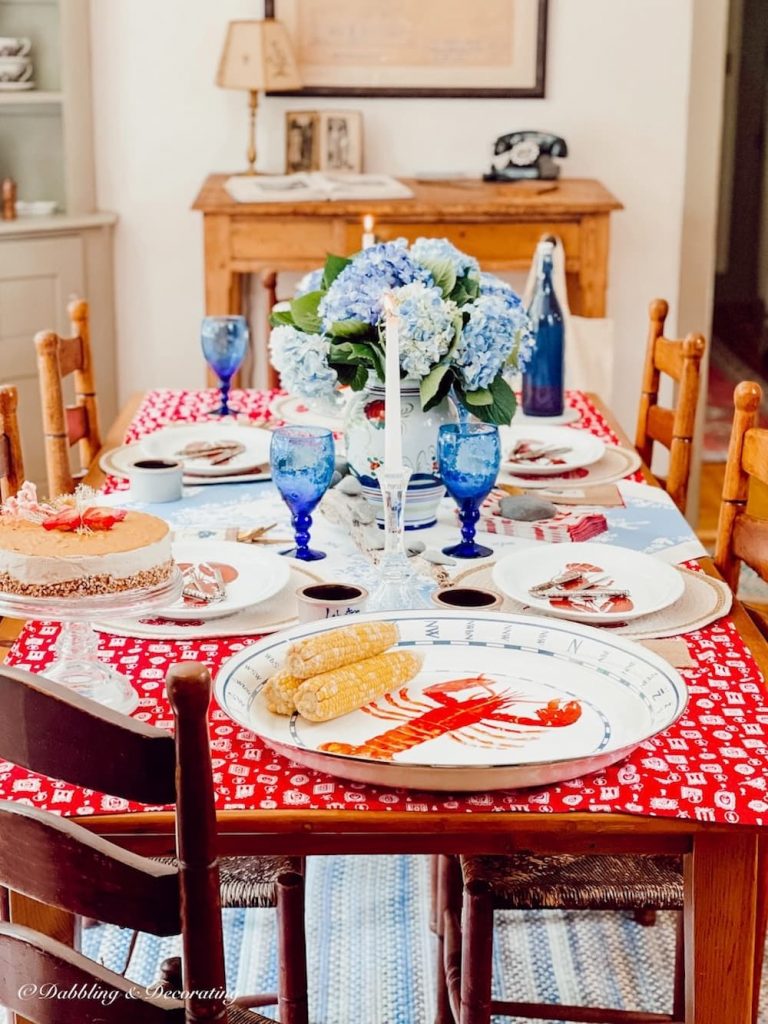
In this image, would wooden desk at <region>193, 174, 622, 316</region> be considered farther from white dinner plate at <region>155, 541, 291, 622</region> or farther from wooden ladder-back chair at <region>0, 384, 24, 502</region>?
white dinner plate at <region>155, 541, 291, 622</region>

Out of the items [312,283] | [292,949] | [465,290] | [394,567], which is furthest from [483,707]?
[312,283]

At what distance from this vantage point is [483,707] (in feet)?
4.27

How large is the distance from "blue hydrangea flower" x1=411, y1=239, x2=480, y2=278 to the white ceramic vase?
0.54ft

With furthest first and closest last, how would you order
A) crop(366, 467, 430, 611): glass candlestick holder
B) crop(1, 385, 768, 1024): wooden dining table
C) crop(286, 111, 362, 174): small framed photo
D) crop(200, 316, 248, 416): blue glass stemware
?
crop(286, 111, 362, 174): small framed photo, crop(200, 316, 248, 416): blue glass stemware, crop(366, 467, 430, 611): glass candlestick holder, crop(1, 385, 768, 1024): wooden dining table

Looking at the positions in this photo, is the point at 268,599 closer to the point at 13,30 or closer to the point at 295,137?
the point at 295,137

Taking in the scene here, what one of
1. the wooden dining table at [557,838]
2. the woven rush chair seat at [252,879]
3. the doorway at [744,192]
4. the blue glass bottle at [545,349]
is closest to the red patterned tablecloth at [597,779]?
the wooden dining table at [557,838]

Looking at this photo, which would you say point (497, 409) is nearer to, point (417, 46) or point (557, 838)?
point (557, 838)

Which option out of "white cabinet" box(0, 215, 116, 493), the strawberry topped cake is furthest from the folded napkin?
"white cabinet" box(0, 215, 116, 493)

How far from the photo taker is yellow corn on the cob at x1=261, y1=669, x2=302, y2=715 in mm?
1258

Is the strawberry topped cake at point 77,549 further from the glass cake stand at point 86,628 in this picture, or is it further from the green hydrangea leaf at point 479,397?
the green hydrangea leaf at point 479,397

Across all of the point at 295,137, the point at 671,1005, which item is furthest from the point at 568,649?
the point at 295,137

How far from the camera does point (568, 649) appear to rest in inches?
55.1

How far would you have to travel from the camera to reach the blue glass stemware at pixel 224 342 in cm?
246

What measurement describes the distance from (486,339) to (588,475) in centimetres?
43
